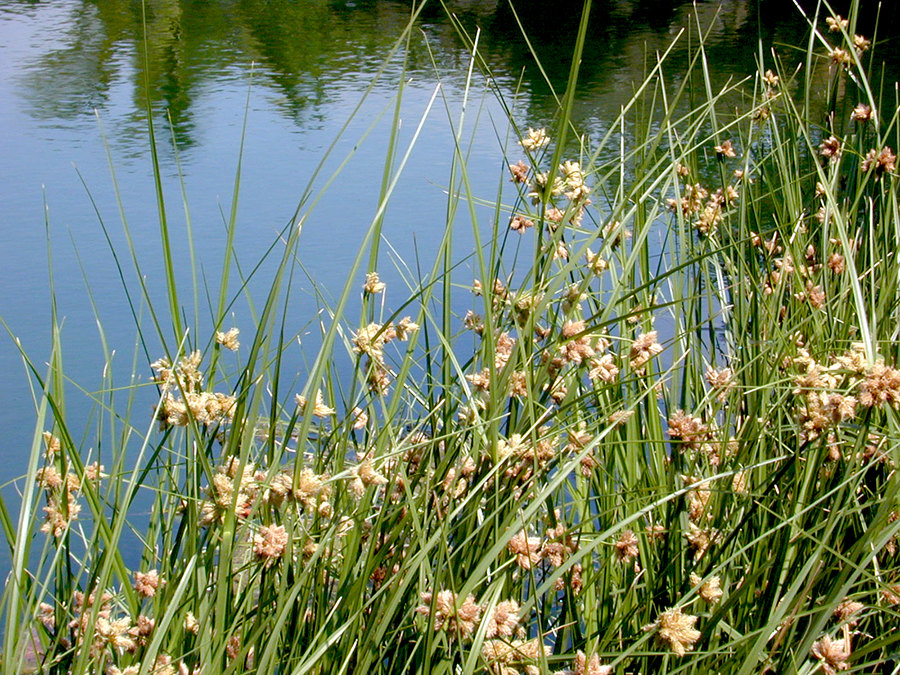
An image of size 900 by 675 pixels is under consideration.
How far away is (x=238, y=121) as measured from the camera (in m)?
4.79

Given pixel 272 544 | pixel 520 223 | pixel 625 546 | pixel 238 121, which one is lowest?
pixel 238 121

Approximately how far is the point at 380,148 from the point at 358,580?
3.77 meters

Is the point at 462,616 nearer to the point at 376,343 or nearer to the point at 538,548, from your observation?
the point at 538,548

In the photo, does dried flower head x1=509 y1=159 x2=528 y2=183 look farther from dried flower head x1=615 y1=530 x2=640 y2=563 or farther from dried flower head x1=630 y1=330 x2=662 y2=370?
dried flower head x1=615 y1=530 x2=640 y2=563

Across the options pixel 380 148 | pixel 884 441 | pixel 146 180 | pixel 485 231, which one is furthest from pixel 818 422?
pixel 380 148

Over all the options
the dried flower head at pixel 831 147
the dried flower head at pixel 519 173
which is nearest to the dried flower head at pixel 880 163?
the dried flower head at pixel 831 147

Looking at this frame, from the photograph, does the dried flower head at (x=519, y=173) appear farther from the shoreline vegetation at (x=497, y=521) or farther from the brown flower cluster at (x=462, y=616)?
the brown flower cluster at (x=462, y=616)

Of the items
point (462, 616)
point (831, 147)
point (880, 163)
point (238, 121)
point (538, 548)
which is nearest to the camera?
point (462, 616)

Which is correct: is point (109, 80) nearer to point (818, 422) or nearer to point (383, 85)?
point (383, 85)

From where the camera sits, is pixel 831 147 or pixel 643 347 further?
pixel 831 147

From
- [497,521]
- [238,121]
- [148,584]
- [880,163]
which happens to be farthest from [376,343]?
[238,121]

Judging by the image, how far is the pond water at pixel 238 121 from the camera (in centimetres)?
293

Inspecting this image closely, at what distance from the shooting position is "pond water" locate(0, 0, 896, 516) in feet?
9.60

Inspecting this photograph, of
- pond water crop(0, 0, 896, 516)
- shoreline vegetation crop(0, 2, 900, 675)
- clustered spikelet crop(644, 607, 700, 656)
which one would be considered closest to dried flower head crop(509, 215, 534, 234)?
shoreline vegetation crop(0, 2, 900, 675)
